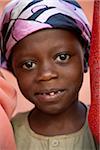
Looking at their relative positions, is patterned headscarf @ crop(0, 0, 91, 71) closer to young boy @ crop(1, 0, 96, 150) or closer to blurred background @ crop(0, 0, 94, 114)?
young boy @ crop(1, 0, 96, 150)

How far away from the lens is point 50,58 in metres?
0.57

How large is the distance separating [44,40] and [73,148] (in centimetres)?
18

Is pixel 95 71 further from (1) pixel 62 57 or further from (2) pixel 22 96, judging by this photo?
(2) pixel 22 96

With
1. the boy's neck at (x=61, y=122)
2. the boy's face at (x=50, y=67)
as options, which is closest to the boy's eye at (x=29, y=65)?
the boy's face at (x=50, y=67)

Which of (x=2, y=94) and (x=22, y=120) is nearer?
(x=2, y=94)

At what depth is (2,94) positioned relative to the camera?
553 mm

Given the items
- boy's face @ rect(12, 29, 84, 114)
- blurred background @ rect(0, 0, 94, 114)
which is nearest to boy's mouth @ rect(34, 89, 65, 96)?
boy's face @ rect(12, 29, 84, 114)

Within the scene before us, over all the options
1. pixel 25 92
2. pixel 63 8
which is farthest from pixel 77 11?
pixel 25 92

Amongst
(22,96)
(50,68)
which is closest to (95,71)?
(50,68)

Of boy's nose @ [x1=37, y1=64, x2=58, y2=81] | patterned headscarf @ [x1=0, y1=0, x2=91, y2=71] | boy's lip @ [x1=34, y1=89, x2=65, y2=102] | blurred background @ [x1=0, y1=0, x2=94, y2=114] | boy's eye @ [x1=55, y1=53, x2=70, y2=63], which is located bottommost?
blurred background @ [x1=0, y1=0, x2=94, y2=114]

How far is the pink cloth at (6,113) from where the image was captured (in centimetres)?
52

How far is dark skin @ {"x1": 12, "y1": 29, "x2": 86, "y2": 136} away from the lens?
0.57 m

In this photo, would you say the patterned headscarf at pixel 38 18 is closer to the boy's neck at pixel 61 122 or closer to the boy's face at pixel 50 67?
the boy's face at pixel 50 67

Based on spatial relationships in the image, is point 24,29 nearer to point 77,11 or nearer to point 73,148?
point 77,11
